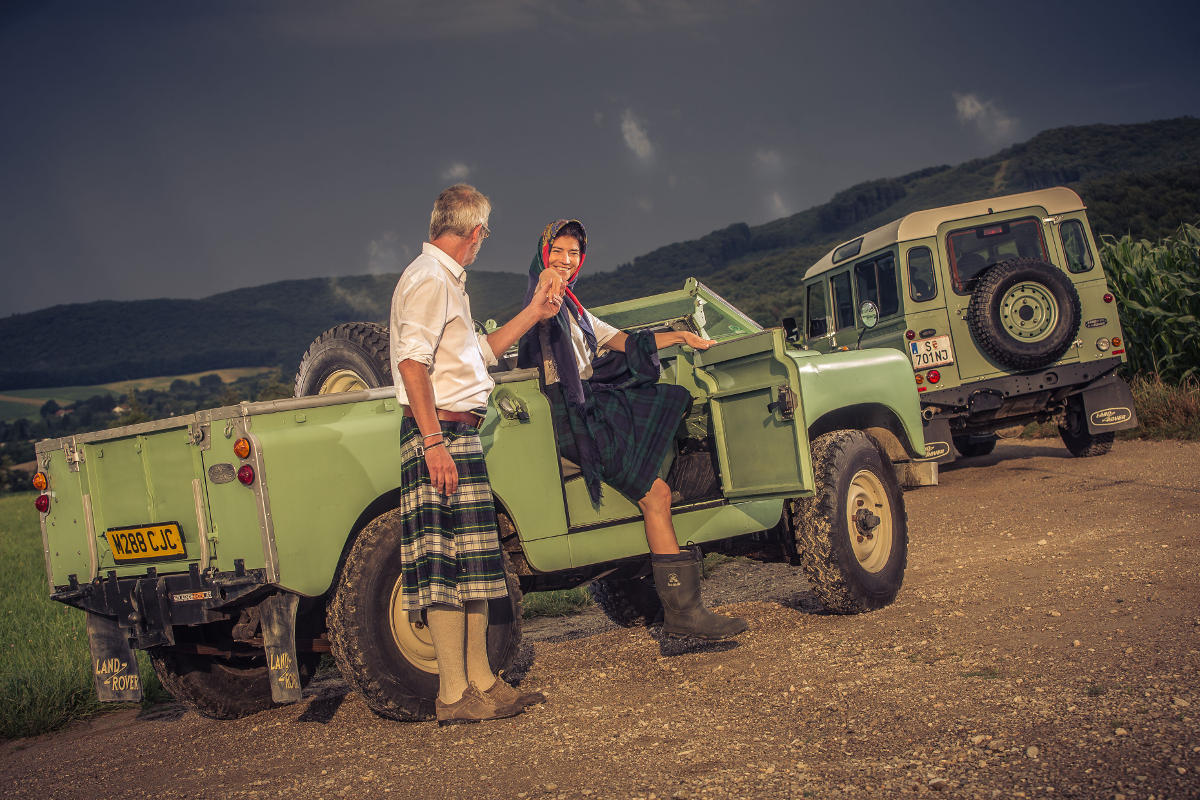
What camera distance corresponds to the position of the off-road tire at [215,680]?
4.88 metres

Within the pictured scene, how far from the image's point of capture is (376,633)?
4.14 m

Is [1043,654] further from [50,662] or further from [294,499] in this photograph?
[50,662]

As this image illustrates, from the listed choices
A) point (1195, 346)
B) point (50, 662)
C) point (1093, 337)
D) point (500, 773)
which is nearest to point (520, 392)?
point (500, 773)

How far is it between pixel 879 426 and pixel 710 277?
60992 mm

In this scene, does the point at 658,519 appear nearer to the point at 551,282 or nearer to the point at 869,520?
the point at 551,282

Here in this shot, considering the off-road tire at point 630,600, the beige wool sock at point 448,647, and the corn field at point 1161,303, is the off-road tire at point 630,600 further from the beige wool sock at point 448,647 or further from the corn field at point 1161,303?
the corn field at point 1161,303

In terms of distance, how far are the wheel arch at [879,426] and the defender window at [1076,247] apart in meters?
5.64

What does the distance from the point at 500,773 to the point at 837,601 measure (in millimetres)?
2506

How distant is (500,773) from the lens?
3.48 m

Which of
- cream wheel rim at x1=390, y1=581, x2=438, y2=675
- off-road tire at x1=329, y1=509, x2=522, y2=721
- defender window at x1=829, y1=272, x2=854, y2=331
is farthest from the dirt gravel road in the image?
defender window at x1=829, y1=272, x2=854, y2=331

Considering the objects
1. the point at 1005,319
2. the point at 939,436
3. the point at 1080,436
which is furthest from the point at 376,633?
the point at 1080,436

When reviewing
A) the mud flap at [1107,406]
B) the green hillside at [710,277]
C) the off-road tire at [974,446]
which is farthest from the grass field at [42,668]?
the green hillside at [710,277]

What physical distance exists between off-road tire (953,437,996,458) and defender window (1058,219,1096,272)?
2.89 m

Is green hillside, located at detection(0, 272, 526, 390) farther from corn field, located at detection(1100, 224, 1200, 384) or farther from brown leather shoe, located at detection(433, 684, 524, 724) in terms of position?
brown leather shoe, located at detection(433, 684, 524, 724)
